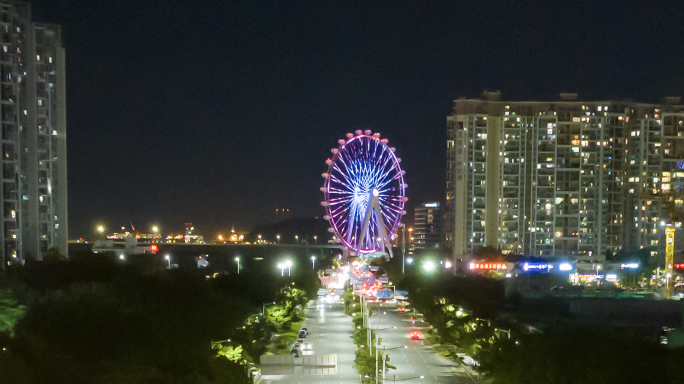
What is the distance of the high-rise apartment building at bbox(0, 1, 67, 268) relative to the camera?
47125mm

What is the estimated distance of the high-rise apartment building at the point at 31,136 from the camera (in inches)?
1855

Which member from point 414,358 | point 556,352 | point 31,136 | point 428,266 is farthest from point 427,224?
point 556,352

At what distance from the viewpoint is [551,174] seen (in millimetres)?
80688

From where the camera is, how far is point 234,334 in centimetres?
3178

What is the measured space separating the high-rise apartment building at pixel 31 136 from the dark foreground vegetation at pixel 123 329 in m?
6.44

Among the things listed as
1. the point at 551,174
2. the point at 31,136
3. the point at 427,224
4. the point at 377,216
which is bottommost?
the point at 427,224

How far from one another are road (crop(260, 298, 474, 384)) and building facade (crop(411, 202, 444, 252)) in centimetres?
10103

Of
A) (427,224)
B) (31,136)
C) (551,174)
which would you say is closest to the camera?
(31,136)

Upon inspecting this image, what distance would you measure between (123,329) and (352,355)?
12921 mm

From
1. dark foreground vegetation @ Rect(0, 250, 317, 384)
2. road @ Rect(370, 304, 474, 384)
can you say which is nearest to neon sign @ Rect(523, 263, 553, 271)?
road @ Rect(370, 304, 474, 384)

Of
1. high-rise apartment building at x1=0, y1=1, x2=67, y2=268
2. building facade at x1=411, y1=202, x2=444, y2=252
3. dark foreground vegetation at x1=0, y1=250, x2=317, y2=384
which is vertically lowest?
building facade at x1=411, y1=202, x2=444, y2=252

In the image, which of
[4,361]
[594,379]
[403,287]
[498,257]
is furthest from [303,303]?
[4,361]

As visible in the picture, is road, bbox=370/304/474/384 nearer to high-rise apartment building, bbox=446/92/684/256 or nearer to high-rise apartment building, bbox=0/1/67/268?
high-rise apartment building, bbox=0/1/67/268

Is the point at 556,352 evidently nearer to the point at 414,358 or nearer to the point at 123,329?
the point at 414,358
